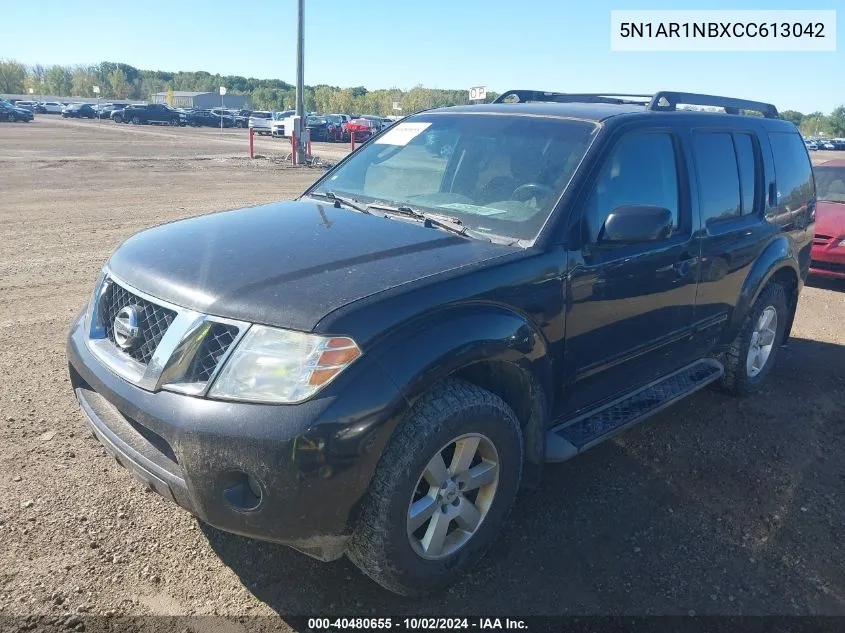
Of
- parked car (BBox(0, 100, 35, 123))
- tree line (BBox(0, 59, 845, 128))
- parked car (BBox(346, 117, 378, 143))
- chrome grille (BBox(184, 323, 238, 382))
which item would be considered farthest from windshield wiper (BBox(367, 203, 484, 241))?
tree line (BBox(0, 59, 845, 128))

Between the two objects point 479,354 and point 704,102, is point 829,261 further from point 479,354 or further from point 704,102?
point 479,354

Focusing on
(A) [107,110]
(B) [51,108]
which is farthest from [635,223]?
(B) [51,108]

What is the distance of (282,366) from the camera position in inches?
90.6

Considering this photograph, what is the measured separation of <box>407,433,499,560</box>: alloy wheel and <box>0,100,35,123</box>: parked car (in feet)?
183

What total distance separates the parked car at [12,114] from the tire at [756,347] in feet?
180

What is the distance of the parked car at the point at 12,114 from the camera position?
47.8 metres

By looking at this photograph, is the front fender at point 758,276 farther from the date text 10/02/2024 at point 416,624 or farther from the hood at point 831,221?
the hood at point 831,221

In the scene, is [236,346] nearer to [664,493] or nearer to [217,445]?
[217,445]

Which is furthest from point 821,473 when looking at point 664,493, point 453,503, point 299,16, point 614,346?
point 299,16

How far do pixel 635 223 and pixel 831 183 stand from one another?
7.93m

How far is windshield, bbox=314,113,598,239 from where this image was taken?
3.31m

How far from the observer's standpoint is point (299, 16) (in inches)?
776

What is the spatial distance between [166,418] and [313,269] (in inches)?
31.0

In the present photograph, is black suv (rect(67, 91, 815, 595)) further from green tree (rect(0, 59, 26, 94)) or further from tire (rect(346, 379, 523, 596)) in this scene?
green tree (rect(0, 59, 26, 94))
